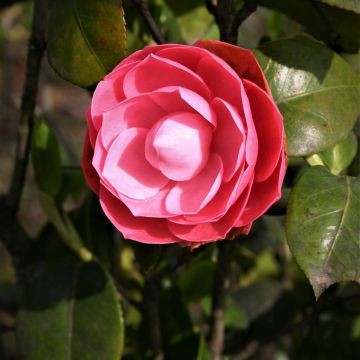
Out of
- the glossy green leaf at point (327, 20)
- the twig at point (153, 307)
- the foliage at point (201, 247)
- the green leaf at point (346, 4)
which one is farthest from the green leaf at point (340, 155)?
the twig at point (153, 307)

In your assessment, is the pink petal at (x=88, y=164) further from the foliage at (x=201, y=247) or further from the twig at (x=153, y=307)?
the twig at (x=153, y=307)

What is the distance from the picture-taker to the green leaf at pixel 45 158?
3.17ft

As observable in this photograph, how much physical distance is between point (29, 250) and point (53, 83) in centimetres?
250

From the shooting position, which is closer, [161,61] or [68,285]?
[161,61]

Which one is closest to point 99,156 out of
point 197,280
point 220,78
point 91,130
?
point 91,130

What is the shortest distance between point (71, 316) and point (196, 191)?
1.19 feet

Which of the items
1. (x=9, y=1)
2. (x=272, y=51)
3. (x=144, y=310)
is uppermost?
(x=272, y=51)

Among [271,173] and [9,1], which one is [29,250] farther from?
[271,173]

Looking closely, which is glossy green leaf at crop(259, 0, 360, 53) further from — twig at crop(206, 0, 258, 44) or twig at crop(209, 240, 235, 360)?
twig at crop(209, 240, 235, 360)

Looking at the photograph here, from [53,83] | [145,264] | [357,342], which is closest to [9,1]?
[145,264]

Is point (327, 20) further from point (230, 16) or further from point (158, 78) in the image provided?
point (158, 78)

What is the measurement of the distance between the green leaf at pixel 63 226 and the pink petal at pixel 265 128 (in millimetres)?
380

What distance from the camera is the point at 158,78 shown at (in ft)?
2.28

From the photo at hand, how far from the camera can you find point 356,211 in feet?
2.23
